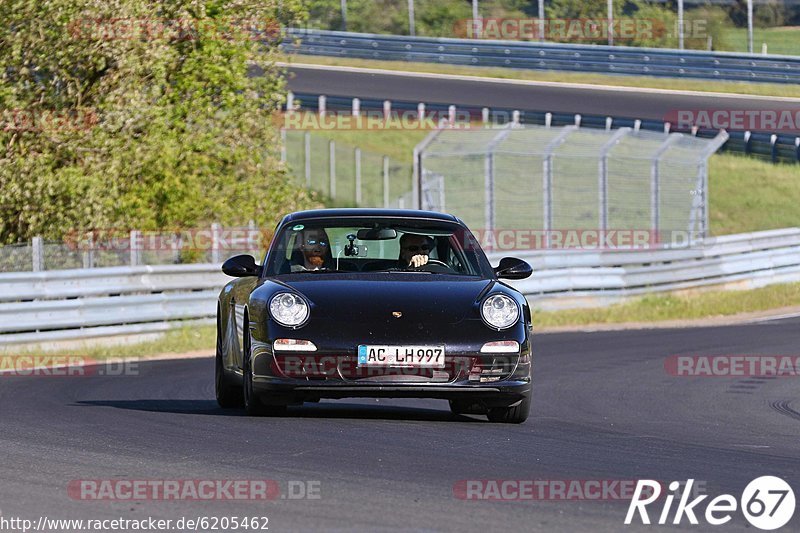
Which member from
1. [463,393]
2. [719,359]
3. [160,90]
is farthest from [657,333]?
[463,393]

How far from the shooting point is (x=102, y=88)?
2134cm

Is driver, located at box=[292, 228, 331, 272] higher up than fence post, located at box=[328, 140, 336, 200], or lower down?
higher up

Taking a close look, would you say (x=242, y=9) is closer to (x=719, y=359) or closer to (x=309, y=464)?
(x=719, y=359)

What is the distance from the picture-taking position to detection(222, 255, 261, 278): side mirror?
1027cm

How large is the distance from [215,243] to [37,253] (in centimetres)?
333

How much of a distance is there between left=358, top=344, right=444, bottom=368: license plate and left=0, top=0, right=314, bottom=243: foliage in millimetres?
11432

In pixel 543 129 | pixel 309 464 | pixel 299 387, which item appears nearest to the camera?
pixel 309 464

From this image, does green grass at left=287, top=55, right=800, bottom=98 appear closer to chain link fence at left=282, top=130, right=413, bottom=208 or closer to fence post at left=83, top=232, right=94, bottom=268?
chain link fence at left=282, top=130, right=413, bottom=208

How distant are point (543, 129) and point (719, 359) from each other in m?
10.8

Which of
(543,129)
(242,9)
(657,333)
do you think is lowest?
→ (657,333)

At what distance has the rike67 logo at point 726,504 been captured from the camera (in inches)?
239

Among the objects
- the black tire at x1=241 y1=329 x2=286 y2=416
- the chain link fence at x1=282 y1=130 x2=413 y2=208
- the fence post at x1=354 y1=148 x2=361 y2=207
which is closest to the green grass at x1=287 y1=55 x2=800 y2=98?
the chain link fence at x1=282 y1=130 x2=413 y2=208

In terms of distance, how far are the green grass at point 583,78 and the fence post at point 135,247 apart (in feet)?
81.7

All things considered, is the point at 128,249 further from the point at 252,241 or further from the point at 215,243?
the point at 252,241
